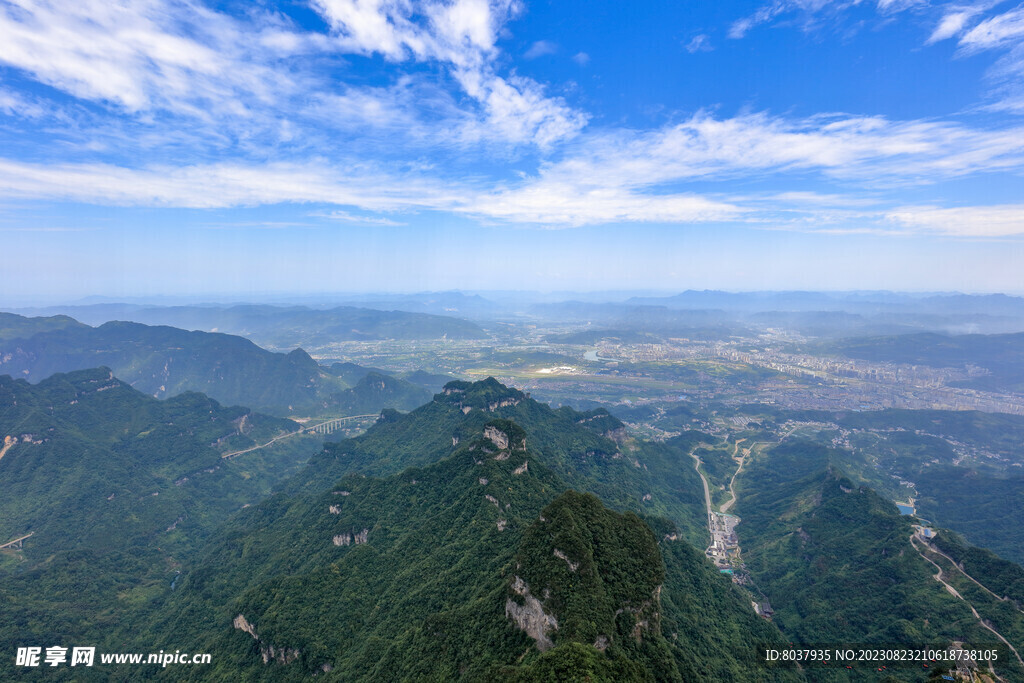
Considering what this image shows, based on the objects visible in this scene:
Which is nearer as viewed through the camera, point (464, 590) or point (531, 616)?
point (531, 616)

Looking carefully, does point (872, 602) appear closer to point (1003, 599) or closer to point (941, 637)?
point (941, 637)

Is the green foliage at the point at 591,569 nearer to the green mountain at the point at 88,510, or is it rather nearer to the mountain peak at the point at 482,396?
the mountain peak at the point at 482,396

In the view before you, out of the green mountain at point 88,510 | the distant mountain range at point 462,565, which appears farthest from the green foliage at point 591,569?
the green mountain at point 88,510

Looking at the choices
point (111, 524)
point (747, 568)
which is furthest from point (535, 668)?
point (111, 524)

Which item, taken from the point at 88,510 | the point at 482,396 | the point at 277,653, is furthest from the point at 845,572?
the point at 88,510

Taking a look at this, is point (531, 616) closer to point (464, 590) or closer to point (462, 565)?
point (464, 590)

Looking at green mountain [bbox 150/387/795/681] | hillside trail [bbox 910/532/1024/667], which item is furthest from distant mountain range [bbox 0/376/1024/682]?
hillside trail [bbox 910/532/1024/667]
